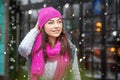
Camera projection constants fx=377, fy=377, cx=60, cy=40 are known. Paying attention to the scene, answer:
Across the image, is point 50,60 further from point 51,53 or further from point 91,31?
point 91,31

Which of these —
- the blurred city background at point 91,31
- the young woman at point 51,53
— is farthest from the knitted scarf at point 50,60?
the blurred city background at point 91,31

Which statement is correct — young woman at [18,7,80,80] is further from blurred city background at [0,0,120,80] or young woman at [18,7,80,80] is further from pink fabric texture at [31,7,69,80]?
blurred city background at [0,0,120,80]

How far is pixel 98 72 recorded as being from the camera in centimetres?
375

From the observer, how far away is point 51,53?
285 centimetres

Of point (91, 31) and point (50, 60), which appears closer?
point (50, 60)

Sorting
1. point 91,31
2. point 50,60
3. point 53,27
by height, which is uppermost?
point 53,27

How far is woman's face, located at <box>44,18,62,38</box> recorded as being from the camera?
113 inches

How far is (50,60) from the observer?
2877mm

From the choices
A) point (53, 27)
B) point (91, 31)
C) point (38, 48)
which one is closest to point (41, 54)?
point (38, 48)

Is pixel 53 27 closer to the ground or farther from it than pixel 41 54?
farther from it

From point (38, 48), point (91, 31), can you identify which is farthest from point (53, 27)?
point (91, 31)

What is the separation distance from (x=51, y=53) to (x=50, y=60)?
6cm

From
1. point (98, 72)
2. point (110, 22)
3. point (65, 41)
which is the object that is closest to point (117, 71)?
point (98, 72)

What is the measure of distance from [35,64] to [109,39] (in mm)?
1085
